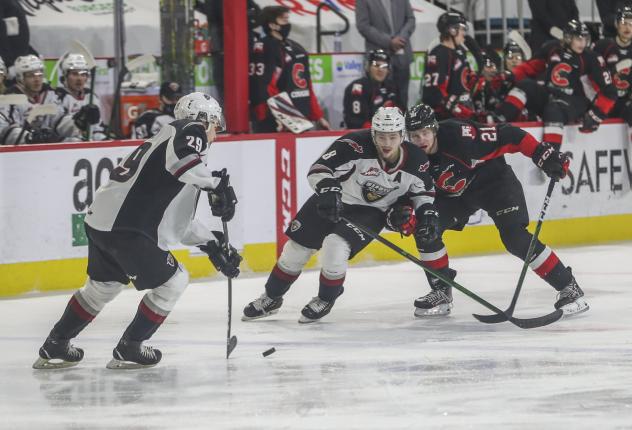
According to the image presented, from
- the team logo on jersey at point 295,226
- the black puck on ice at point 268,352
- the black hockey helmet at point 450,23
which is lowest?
the black puck on ice at point 268,352

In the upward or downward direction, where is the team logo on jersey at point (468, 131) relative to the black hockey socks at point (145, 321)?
upward

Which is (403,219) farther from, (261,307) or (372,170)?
(261,307)

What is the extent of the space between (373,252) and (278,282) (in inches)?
78.5

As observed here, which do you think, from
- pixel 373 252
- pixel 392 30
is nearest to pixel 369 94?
pixel 392 30

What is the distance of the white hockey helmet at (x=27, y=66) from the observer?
8297mm

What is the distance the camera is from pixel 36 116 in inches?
321

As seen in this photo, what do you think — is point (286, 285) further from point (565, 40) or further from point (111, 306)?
point (565, 40)

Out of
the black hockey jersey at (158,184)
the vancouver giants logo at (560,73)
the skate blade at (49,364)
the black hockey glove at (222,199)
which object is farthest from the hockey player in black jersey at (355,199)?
the vancouver giants logo at (560,73)

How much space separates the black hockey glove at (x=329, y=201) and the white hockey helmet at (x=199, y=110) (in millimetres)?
824

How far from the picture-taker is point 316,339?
21.1 ft

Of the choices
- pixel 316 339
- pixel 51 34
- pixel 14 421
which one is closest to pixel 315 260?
pixel 316 339

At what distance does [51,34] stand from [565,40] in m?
3.77

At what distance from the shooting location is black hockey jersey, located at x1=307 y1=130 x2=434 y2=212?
21.5ft

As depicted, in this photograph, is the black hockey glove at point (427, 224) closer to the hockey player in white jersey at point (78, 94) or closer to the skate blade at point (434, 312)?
the skate blade at point (434, 312)
